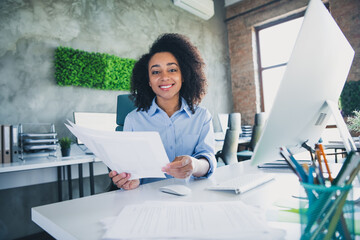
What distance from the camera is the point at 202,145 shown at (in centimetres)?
131

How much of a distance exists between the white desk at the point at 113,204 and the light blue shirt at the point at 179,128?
0.34m

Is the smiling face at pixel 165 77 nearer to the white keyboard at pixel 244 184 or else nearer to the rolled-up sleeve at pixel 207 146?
the rolled-up sleeve at pixel 207 146

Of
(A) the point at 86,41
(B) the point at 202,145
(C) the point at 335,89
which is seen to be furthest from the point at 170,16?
(C) the point at 335,89

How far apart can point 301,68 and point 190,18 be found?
5085mm

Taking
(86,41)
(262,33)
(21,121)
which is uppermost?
(262,33)

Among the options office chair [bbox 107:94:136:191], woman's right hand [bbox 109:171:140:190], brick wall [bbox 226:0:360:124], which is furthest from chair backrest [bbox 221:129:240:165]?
brick wall [bbox 226:0:360:124]

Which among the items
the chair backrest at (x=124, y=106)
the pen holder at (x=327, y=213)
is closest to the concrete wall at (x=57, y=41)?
the chair backrest at (x=124, y=106)

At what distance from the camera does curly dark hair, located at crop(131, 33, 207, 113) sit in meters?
1.56

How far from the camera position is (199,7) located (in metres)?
4.98

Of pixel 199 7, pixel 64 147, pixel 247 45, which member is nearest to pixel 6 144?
pixel 64 147

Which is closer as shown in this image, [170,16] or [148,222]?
[148,222]

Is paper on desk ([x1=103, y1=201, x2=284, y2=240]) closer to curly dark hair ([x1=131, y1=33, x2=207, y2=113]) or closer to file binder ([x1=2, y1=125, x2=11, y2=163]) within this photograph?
curly dark hair ([x1=131, y1=33, x2=207, y2=113])

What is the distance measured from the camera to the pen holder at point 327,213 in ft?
1.23

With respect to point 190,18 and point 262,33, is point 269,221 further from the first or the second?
point 262,33
